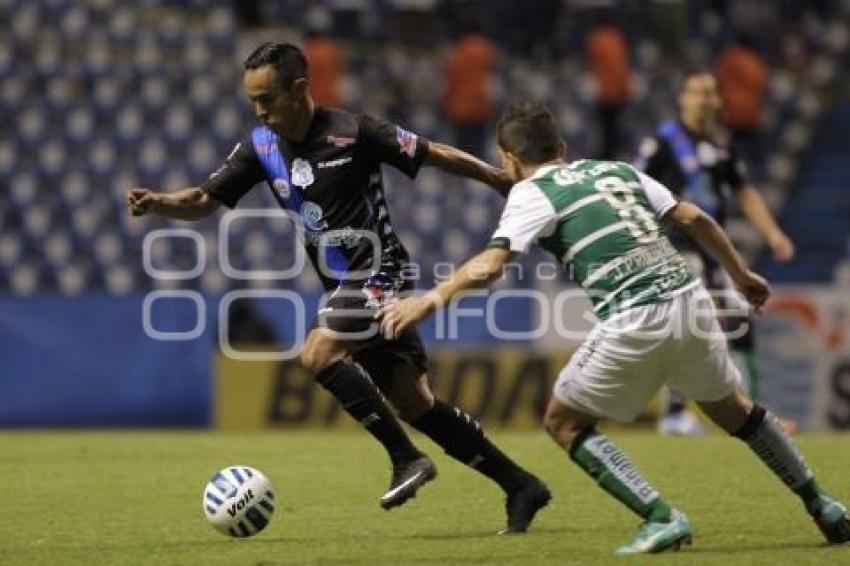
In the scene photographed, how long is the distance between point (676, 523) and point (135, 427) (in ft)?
30.9

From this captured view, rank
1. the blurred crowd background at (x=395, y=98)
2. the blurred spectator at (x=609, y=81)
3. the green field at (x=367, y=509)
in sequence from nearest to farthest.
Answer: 1. the green field at (x=367, y=509)
2. the blurred crowd background at (x=395, y=98)
3. the blurred spectator at (x=609, y=81)

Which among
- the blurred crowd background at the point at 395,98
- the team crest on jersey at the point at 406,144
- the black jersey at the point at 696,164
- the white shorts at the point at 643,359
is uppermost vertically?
the team crest on jersey at the point at 406,144

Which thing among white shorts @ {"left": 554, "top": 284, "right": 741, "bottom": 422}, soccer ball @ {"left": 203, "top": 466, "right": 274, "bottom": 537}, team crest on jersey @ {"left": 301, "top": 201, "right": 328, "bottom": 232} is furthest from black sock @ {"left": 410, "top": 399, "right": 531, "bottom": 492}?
white shorts @ {"left": 554, "top": 284, "right": 741, "bottom": 422}

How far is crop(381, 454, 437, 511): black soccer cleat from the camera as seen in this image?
23.3 feet

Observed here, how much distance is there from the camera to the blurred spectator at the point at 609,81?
1833cm

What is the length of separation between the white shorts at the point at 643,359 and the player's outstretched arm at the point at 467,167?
1149mm

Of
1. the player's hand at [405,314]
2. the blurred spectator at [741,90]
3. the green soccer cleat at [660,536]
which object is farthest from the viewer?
the blurred spectator at [741,90]

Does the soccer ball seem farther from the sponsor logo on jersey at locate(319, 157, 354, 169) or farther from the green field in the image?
the sponsor logo on jersey at locate(319, 157, 354, 169)

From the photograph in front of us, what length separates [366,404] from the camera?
7.23 meters

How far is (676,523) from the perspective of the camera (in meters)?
6.29

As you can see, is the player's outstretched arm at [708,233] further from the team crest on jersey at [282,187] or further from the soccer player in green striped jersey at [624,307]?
the team crest on jersey at [282,187]

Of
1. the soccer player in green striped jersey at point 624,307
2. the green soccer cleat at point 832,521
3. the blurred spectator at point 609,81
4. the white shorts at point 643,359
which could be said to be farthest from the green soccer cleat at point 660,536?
the blurred spectator at point 609,81

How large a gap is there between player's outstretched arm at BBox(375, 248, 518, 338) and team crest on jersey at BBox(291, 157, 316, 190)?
1.45 meters

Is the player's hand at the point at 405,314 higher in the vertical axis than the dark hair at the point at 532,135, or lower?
lower
